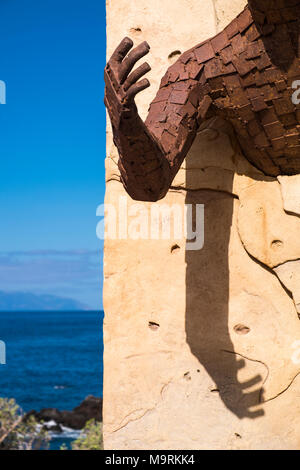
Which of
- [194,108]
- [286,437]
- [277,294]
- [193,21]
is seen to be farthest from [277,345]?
[193,21]

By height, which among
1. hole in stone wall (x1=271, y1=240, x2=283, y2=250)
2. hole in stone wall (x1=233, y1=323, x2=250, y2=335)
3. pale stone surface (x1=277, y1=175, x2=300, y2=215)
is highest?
pale stone surface (x1=277, y1=175, x2=300, y2=215)

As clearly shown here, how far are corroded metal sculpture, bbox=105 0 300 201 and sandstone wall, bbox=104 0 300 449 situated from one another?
20 centimetres

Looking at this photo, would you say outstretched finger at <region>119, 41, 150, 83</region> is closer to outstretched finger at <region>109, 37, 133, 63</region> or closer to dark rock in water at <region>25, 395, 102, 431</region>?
outstretched finger at <region>109, 37, 133, 63</region>

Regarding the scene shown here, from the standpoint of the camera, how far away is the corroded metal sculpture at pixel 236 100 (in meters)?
2.04

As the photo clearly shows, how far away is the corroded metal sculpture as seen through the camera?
6.68ft

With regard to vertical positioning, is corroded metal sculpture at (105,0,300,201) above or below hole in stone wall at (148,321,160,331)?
above

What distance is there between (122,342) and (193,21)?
139cm

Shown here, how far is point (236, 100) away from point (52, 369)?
39.6 metres

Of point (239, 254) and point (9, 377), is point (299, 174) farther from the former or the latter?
point (9, 377)

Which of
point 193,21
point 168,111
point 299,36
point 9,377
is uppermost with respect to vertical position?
point 193,21

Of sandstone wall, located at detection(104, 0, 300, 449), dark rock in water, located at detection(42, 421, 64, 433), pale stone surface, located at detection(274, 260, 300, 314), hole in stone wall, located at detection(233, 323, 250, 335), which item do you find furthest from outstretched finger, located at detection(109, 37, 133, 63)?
dark rock in water, located at detection(42, 421, 64, 433)

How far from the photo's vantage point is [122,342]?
260 centimetres

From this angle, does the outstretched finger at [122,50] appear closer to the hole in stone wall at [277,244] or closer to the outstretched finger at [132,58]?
the outstretched finger at [132,58]

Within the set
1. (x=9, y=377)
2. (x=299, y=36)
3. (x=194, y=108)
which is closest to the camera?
(x=299, y=36)
